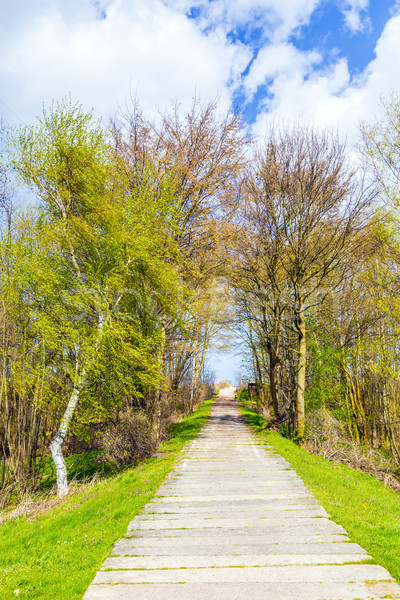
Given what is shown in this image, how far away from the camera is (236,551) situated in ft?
13.5

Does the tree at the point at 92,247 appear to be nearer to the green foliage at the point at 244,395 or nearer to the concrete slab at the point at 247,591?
the concrete slab at the point at 247,591

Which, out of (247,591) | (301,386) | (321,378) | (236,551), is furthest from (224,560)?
(321,378)

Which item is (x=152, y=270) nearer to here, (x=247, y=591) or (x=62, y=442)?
(x=62, y=442)

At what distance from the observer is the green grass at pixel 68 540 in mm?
3604

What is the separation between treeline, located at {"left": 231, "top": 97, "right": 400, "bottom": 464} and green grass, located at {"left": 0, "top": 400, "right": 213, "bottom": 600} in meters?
6.80

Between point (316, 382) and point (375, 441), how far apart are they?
4871 mm

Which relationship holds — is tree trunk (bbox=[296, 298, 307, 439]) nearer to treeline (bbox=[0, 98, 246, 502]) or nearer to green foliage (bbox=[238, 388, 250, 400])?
treeline (bbox=[0, 98, 246, 502])

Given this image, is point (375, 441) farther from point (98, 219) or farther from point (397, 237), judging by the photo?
point (98, 219)

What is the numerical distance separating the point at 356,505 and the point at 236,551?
278 cm

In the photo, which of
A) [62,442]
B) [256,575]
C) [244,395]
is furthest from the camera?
[244,395]

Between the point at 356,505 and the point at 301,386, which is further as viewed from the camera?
the point at 301,386

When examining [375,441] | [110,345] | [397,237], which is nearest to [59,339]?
[110,345]

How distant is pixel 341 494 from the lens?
632cm

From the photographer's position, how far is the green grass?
11.8ft
